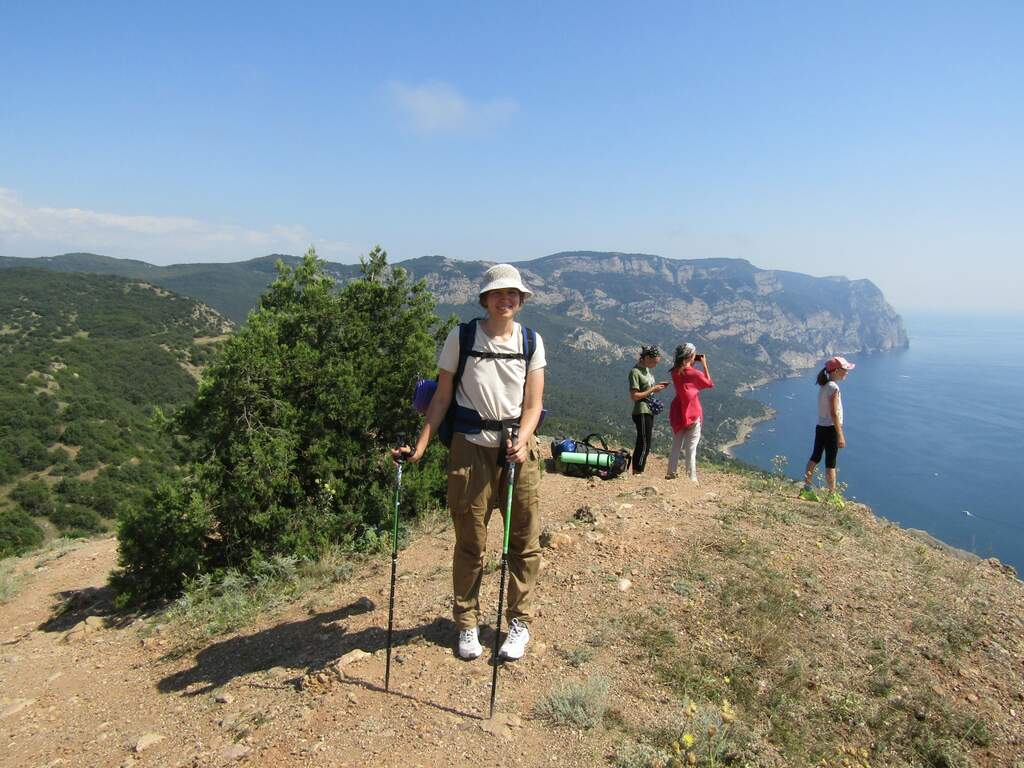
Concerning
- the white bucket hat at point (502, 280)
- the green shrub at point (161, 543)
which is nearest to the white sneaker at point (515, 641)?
the white bucket hat at point (502, 280)

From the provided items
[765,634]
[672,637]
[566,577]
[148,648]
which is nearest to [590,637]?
[672,637]

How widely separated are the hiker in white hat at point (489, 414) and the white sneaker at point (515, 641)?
0.48 meters

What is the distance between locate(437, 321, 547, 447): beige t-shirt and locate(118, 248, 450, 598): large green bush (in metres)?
3.88

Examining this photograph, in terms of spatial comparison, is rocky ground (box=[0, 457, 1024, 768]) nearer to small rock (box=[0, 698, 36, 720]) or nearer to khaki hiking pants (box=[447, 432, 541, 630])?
small rock (box=[0, 698, 36, 720])

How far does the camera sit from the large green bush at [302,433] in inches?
306

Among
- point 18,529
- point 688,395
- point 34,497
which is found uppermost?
point 688,395

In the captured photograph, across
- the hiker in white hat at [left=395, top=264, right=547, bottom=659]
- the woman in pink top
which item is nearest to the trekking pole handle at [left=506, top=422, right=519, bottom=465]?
the hiker in white hat at [left=395, top=264, right=547, bottom=659]

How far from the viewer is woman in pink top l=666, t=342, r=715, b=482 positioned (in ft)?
26.8

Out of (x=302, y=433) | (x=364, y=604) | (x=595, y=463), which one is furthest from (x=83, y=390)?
(x=364, y=604)

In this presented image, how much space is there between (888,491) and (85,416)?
101615mm

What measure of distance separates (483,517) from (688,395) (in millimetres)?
5356

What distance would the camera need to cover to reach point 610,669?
389 cm

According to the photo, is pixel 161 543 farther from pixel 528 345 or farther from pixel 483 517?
pixel 528 345

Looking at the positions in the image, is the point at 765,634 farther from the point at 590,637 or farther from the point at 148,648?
the point at 148,648
